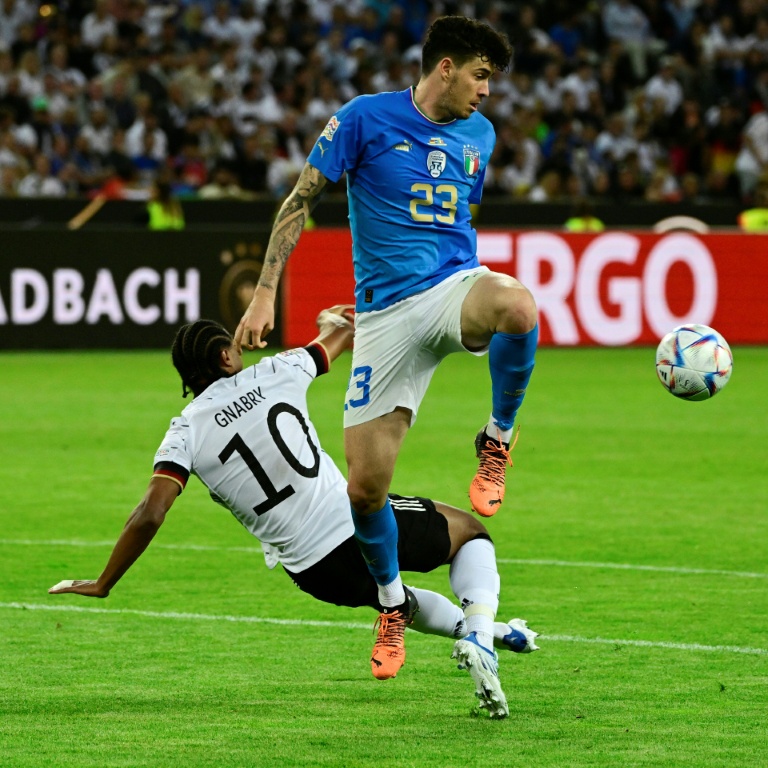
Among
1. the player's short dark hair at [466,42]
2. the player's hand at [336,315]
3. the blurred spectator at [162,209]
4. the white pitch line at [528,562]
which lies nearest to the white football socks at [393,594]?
the player's hand at [336,315]

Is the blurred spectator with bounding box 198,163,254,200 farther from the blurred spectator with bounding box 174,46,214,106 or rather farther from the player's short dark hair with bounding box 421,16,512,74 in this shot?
the player's short dark hair with bounding box 421,16,512,74

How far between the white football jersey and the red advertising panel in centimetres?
1267

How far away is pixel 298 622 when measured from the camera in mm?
6887

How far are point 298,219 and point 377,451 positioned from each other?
2.95ft

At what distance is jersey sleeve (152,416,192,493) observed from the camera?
5.48 m

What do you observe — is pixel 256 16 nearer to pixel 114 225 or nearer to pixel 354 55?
pixel 354 55

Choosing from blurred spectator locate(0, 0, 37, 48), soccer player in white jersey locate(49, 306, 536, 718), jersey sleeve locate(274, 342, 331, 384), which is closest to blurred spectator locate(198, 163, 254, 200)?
blurred spectator locate(0, 0, 37, 48)

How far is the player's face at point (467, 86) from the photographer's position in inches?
223

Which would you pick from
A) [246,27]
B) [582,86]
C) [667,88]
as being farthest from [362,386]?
[667,88]

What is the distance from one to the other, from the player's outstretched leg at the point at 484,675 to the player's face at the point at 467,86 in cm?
193

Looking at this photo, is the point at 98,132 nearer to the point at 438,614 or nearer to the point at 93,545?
the point at 93,545

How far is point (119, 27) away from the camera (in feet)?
72.7

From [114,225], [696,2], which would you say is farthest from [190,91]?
[696,2]

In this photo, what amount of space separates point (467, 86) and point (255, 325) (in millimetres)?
1222
